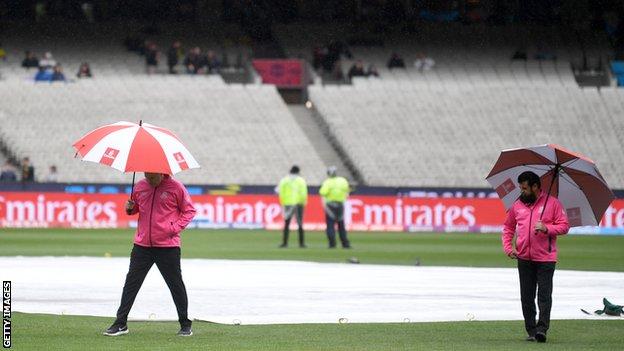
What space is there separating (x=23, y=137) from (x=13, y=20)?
10.7 metres

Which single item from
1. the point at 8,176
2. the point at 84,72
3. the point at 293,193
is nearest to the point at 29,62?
the point at 84,72

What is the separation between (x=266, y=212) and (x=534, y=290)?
30.0 metres

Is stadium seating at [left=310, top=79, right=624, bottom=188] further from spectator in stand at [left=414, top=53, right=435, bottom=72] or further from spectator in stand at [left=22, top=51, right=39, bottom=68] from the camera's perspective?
spectator in stand at [left=22, top=51, right=39, bottom=68]

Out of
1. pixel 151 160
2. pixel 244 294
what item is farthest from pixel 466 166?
pixel 151 160

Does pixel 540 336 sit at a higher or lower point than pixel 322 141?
lower

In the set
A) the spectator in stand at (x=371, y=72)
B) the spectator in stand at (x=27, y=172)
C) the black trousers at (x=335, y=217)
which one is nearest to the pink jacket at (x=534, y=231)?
the black trousers at (x=335, y=217)

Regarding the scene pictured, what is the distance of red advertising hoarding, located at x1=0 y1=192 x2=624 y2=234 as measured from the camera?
4291cm

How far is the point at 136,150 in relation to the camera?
14.0m

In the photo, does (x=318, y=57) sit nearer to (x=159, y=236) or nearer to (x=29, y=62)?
(x=29, y=62)

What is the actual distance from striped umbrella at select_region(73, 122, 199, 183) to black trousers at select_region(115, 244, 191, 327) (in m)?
1.07

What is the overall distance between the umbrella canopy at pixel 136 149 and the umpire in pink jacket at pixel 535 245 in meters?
3.44

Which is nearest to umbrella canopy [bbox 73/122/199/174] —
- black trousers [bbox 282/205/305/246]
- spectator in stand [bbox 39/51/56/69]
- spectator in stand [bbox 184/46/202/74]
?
black trousers [bbox 282/205/305/246]

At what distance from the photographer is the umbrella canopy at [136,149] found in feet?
45.4

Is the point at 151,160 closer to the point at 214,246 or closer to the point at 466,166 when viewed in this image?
the point at 214,246
